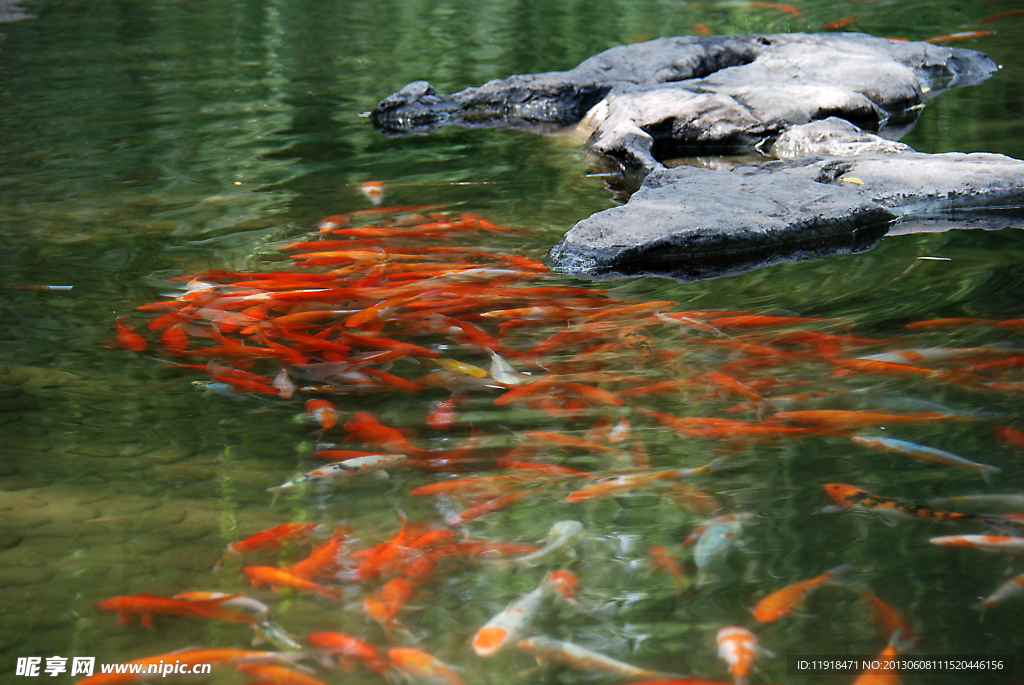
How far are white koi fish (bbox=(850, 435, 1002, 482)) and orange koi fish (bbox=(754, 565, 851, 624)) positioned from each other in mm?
563

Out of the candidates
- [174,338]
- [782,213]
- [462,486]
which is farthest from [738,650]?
[782,213]

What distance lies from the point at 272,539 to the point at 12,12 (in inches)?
493

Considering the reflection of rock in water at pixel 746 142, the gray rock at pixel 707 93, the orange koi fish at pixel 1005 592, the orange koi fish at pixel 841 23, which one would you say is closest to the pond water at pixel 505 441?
the orange koi fish at pixel 1005 592

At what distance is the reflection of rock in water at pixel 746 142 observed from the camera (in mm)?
4180

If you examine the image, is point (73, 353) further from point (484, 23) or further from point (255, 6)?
point (255, 6)

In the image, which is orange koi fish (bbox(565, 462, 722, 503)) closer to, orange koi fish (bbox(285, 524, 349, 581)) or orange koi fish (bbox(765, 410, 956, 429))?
orange koi fish (bbox(765, 410, 956, 429))

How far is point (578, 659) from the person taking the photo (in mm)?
1925

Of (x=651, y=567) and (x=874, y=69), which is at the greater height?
(x=874, y=69)

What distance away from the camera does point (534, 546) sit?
7.50 feet

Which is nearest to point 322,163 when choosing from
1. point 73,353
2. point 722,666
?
point 73,353

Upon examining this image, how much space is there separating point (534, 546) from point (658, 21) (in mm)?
9905

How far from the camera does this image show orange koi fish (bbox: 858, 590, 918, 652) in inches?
75.6

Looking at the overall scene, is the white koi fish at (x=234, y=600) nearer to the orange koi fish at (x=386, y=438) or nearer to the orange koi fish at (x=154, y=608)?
the orange koi fish at (x=154, y=608)

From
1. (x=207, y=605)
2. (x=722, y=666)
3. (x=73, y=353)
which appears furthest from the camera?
(x=73, y=353)
